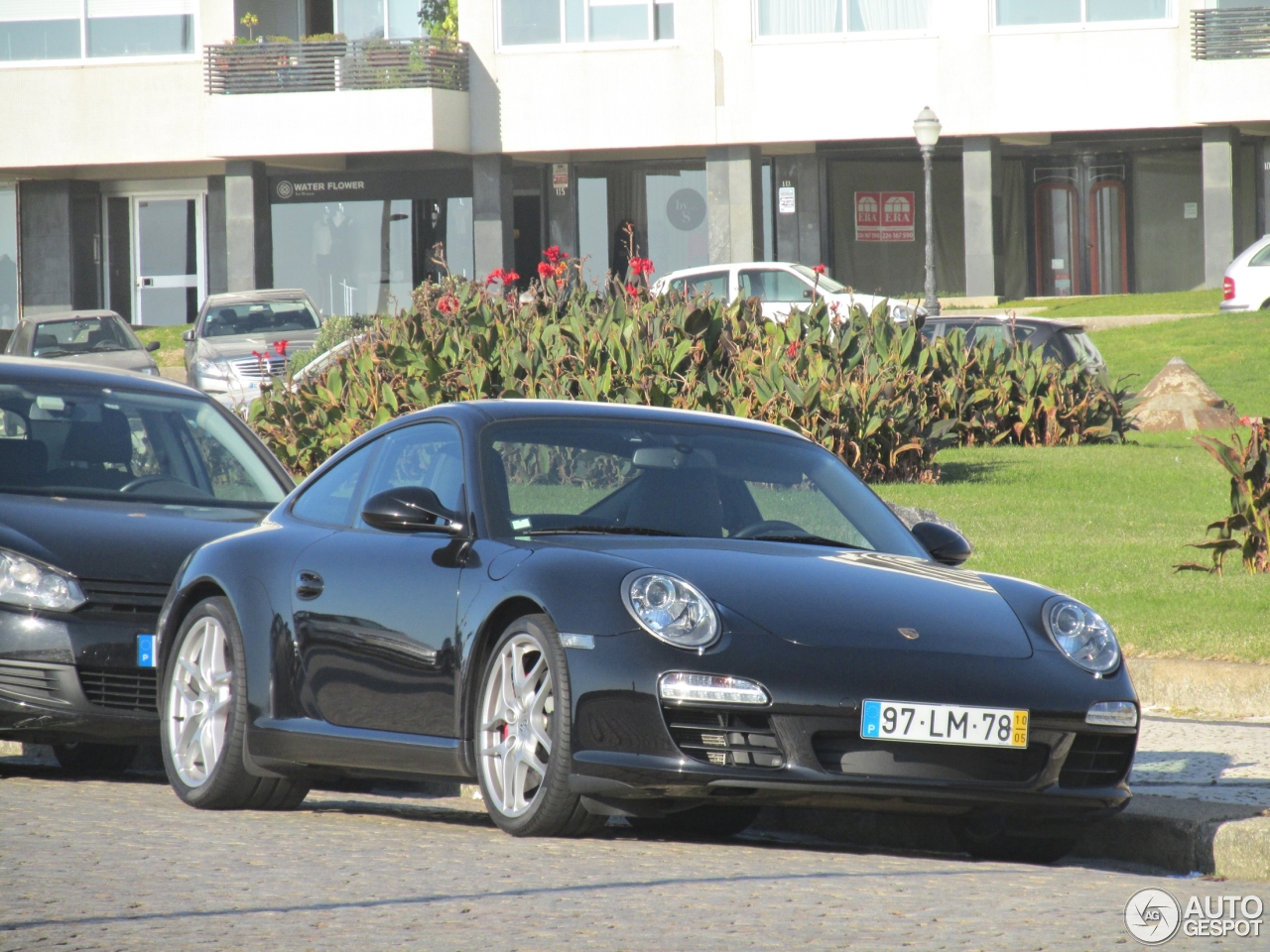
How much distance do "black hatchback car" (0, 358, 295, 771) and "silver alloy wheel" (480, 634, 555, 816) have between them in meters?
2.12

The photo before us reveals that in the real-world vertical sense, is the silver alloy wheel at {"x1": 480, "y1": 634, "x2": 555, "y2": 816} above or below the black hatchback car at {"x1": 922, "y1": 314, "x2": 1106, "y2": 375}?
below

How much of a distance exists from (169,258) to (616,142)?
38.3ft

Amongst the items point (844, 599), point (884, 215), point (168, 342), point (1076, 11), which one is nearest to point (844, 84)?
point (1076, 11)

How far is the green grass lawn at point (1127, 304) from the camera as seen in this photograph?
1334 inches

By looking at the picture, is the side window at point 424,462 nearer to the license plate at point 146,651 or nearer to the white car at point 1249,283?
the license plate at point 146,651

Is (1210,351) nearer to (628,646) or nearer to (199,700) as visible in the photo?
(199,700)

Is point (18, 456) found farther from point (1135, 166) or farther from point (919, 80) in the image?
point (1135, 166)

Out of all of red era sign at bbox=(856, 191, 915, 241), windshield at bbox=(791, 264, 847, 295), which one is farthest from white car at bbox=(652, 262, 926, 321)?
red era sign at bbox=(856, 191, 915, 241)

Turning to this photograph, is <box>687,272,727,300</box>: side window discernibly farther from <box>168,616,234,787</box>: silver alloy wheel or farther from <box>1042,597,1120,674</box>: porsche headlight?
<box>1042,597,1120,674</box>: porsche headlight

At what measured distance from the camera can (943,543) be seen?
652 cm

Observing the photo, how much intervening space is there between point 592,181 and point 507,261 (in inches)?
126

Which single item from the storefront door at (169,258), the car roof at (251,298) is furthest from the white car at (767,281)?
the storefront door at (169,258)

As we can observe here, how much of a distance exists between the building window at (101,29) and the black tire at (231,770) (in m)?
35.6

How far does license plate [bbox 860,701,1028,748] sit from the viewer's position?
534 cm
